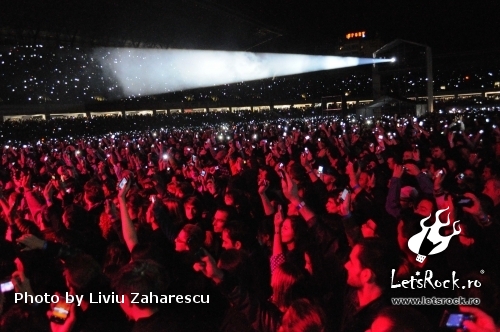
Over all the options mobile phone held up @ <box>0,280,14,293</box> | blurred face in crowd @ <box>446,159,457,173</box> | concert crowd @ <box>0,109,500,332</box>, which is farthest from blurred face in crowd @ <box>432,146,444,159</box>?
mobile phone held up @ <box>0,280,14,293</box>

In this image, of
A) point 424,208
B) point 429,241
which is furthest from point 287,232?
point 424,208

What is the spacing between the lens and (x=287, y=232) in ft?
12.9

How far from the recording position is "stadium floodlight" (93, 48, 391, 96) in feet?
107

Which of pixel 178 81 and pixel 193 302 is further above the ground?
pixel 178 81

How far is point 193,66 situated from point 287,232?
37.2m

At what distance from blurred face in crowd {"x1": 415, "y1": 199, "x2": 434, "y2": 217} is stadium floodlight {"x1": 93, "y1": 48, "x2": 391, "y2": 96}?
27.8 metres

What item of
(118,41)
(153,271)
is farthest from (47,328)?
(118,41)

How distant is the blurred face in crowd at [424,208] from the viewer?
4.29m

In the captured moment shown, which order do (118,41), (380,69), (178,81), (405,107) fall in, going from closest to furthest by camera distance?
(405,107) → (118,41) → (380,69) → (178,81)

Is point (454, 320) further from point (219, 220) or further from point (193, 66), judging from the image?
point (193, 66)

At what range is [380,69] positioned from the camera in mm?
35062

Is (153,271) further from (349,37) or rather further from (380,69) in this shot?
(349,37)

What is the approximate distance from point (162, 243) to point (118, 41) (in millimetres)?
26473

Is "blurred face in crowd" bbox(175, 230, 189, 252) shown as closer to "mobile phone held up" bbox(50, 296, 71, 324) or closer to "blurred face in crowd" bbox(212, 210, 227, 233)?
"blurred face in crowd" bbox(212, 210, 227, 233)
